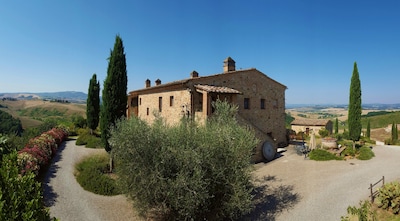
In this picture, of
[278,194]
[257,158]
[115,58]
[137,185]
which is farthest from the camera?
[257,158]

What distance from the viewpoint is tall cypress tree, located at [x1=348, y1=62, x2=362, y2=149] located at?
22.7 metres

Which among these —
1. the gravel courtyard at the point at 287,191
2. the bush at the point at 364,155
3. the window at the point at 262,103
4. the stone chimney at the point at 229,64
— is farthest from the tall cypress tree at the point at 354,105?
the stone chimney at the point at 229,64

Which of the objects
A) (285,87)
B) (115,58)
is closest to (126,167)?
(115,58)

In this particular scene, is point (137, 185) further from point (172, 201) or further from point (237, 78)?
point (237, 78)

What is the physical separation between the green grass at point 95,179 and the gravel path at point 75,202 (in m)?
0.31

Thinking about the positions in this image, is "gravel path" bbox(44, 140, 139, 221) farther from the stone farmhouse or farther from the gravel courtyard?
the stone farmhouse

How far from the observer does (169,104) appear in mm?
20125

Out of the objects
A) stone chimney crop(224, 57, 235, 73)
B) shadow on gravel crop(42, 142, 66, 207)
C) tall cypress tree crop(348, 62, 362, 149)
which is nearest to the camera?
shadow on gravel crop(42, 142, 66, 207)

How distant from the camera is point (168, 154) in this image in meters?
8.65

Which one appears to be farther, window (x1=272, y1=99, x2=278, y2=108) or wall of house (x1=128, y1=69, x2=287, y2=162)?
window (x1=272, y1=99, x2=278, y2=108)

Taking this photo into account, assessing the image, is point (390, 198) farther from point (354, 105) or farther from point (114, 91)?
point (114, 91)

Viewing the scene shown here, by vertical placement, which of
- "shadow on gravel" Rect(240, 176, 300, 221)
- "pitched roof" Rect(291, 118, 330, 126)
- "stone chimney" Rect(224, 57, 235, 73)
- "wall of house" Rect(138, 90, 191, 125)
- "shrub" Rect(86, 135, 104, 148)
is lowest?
"shadow on gravel" Rect(240, 176, 300, 221)

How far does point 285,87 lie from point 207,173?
19.8 metres

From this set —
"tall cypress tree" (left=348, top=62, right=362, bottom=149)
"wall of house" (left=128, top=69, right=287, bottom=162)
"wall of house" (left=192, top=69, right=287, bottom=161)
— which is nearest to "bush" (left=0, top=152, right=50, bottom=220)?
"wall of house" (left=128, top=69, right=287, bottom=162)
